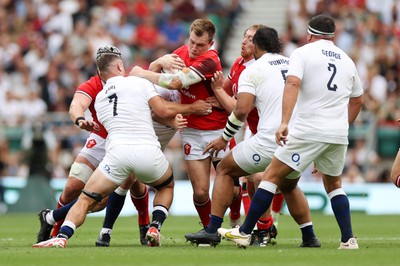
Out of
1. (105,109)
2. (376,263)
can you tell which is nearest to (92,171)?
(105,109)

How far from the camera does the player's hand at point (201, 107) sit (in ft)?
43.8

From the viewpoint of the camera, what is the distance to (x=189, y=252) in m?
12.0

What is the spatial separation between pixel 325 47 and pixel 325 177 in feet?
4.76

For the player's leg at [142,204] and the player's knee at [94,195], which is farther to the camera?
the player's leg at [142,204]

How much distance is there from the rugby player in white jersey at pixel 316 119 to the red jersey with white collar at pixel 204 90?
159 cm

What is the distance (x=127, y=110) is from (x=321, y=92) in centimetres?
225

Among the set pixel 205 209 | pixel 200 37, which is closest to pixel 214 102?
pixel 200 37

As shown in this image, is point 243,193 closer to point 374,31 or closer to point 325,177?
point 325,177

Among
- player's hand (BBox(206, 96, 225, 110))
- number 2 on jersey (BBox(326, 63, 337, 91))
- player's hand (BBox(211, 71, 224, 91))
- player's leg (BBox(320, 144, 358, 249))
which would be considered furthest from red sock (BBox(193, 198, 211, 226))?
number 2 on jersey (BBox(326, 63, 337, 91))

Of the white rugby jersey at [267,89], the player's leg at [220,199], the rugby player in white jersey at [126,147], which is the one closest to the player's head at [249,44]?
the white rugby jersey at [267,89]

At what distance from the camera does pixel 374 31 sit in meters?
26.8

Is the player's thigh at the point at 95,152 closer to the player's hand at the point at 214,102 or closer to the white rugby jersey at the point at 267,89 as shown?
the player's hand at the point at 214,102

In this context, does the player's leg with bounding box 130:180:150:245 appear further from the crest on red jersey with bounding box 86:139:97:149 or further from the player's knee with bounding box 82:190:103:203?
the player's knee with bounding box 82:190:103:203

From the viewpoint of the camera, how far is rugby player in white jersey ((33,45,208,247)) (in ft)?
40.8
